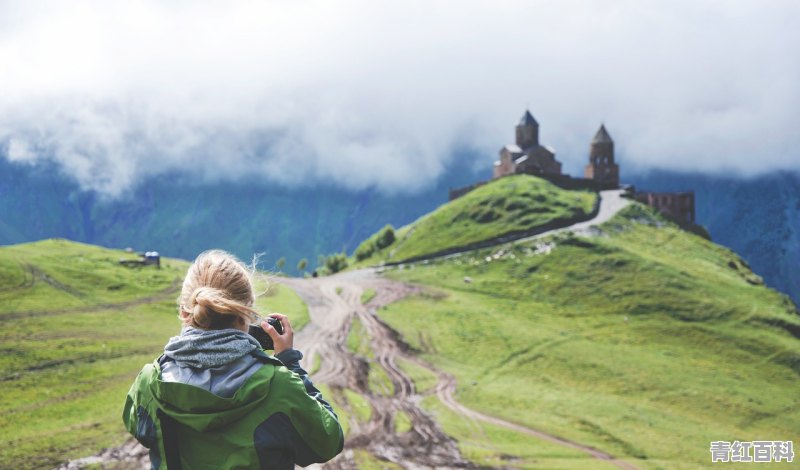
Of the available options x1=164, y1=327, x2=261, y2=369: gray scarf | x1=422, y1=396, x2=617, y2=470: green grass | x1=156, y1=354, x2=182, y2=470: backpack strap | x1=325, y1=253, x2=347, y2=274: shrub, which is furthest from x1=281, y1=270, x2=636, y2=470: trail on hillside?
x1=164, y1=327, x2=261, y2=369: gray scarf

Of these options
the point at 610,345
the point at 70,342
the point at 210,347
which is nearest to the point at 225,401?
the point at 210,347

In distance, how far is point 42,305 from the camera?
53.9m

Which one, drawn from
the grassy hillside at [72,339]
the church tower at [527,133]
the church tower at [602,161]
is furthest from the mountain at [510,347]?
the church tower at [527,133]

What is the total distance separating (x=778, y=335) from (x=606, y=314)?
16305 mm

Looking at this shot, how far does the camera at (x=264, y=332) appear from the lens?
6480 millimetres

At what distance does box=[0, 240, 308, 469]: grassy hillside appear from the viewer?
3444 cm

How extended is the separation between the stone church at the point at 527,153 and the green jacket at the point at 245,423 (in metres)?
125

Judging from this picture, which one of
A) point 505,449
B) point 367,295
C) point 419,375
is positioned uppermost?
point 367,295

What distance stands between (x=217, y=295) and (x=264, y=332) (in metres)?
0.69

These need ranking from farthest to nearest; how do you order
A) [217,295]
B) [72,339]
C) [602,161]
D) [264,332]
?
[602,161]
[72,339]
[264,332]
[217,295]

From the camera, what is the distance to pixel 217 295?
237 inches

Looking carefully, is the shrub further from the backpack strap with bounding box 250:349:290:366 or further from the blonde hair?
the backpack strap with bounding box 250:349:290:366

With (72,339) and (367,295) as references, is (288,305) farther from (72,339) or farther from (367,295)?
(72,339)

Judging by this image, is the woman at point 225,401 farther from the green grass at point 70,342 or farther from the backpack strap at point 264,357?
the green grass at point 70,342
